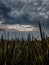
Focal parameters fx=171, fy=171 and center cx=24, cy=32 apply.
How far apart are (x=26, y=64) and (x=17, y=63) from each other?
135 mm

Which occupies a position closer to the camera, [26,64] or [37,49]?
[26,64]

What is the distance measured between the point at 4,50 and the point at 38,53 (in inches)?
25.2

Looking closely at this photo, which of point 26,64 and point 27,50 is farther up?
point 27,50

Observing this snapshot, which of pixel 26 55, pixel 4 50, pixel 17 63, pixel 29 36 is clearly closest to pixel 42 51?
pixel 26 55

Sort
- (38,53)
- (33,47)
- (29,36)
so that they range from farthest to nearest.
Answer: (29,36) < (33,47) < (38,53)

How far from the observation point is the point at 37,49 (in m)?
2.82

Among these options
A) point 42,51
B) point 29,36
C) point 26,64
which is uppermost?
point 29,36

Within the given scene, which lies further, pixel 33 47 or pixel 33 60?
pixel 33 47

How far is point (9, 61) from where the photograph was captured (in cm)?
258

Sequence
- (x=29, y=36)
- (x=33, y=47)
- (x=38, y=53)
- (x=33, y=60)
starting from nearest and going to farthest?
1. (x=33, y=60)
2. (x=38, y=53)
3. (x=33, y=47)
4. (x=29, y=36)

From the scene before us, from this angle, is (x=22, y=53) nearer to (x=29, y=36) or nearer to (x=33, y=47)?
(x=33, y=47)

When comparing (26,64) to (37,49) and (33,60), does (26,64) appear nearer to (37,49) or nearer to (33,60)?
(33,60)

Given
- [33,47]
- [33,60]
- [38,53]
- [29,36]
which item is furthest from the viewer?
[29,36]

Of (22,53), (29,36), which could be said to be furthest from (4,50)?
(29,36)
